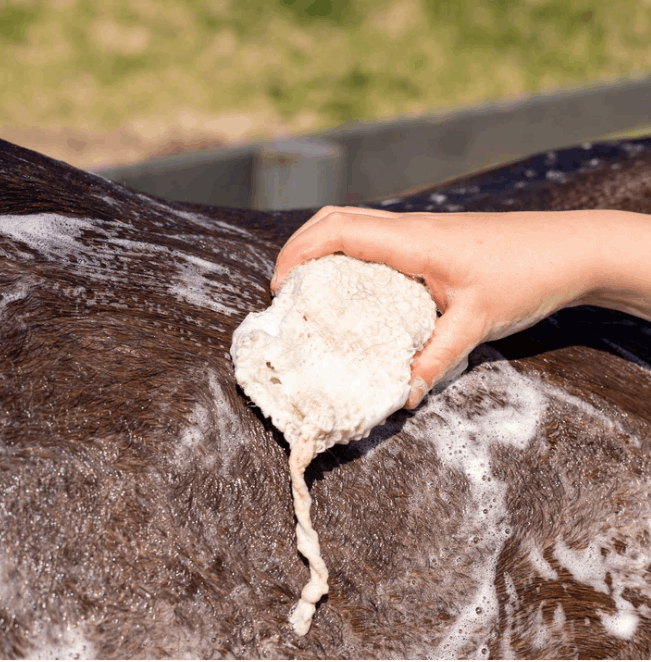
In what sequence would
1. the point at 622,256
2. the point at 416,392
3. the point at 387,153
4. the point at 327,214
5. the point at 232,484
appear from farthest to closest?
the point at 387,153 → the point at 622,256 → the point at 327,214 → the point at 416,392 → the point at 232,484

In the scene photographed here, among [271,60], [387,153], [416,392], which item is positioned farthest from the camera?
[271,60]

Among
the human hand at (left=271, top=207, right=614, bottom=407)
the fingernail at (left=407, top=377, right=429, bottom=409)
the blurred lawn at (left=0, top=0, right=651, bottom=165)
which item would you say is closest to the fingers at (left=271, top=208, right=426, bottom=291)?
the human hand at (left=271, top=207, right=614, bottom=407)

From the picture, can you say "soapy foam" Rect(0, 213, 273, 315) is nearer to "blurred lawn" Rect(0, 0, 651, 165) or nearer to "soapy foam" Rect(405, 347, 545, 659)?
"soapy foam" Rect(405, 347, 545, 659)

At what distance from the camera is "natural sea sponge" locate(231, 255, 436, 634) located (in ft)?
4.77

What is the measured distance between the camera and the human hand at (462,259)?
65.3 inches

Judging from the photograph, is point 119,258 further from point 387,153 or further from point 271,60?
point 271,60

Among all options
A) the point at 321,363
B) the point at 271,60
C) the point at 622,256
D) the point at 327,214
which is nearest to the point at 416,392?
the point at 321,363

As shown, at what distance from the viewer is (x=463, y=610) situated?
65.1 inches

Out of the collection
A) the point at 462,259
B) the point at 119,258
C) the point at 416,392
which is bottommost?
the point at 416,392

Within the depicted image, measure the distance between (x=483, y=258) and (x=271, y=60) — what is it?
6300 millimetres

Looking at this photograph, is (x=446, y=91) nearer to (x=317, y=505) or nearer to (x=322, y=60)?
(x=322, y=60)

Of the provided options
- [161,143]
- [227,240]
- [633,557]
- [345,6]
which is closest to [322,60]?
[345,6]

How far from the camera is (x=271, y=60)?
739 cm

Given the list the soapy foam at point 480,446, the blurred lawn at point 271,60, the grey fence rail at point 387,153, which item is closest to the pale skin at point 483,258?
the soapy foam at point 480,446
